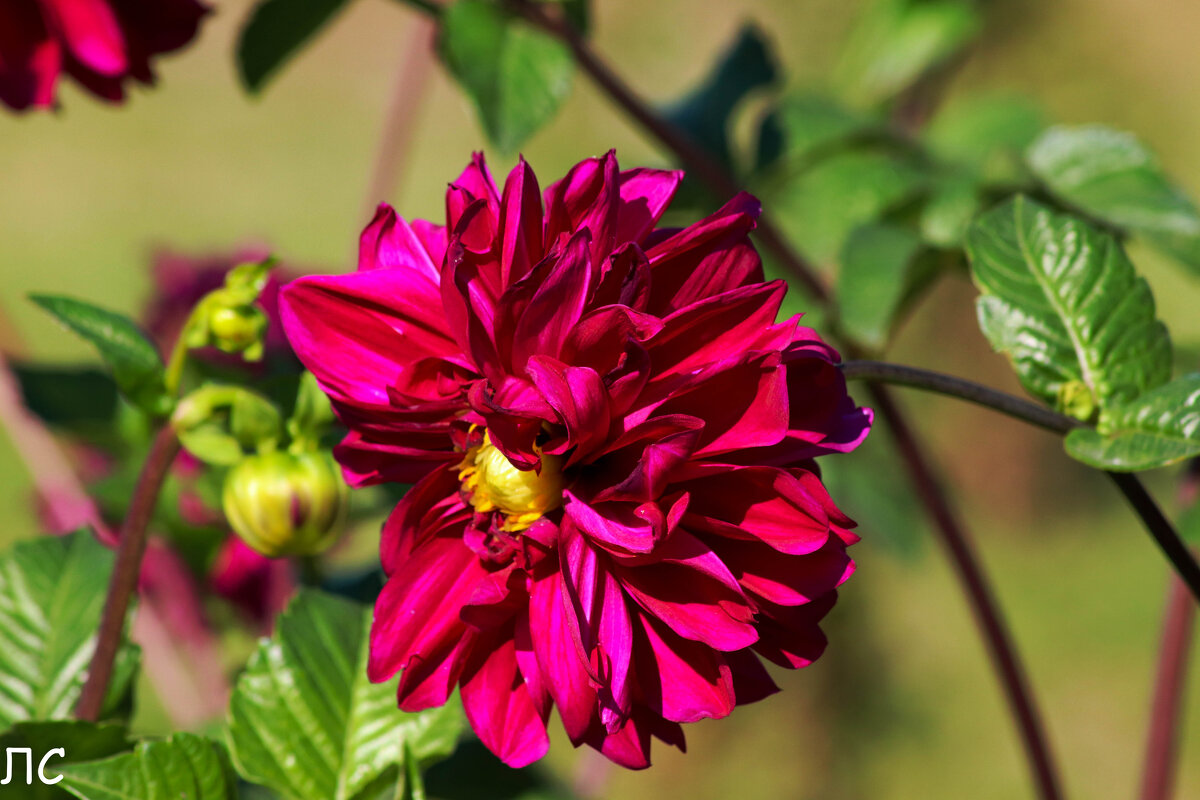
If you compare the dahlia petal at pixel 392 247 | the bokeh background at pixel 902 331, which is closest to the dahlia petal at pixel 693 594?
the dahlia petal at pixel 392 247

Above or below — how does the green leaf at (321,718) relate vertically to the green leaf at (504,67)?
below

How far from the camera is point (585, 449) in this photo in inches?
11.3

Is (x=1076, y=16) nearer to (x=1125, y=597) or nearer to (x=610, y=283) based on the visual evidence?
(x=1125, y=597)

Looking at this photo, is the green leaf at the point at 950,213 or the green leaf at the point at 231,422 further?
the green leaf at the point at 950,213

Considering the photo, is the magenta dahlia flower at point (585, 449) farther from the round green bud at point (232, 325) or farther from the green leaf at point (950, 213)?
the green leaf at point (950, 213)

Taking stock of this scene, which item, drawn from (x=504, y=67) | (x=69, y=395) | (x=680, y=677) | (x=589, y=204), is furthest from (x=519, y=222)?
(x=69, y=395)

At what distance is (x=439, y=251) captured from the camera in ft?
1.02

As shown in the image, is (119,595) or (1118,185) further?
(1118,185)

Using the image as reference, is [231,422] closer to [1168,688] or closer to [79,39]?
[79,39]

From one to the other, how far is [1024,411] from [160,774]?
267 mm

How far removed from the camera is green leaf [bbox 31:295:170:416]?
35 centimetres

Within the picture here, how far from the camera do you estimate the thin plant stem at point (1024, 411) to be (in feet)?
0.94

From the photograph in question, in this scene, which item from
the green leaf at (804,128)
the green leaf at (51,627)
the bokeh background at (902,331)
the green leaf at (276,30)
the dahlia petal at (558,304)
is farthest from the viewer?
the bokeh background at (902,331)

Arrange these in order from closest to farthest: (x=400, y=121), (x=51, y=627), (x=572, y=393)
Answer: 1. (x=572, y=393)
2. (x=51, y=627)
3. (x=400, y=121)
